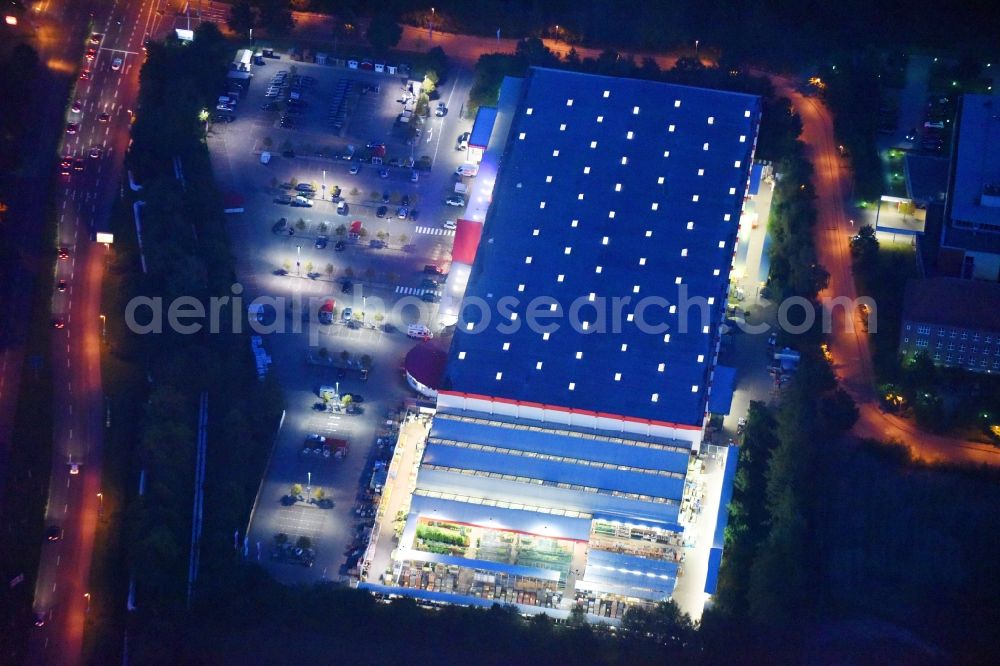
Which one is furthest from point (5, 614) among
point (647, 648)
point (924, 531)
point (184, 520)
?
point (924, 531)

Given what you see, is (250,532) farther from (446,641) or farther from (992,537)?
(992,537)

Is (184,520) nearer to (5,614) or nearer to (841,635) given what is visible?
(5,614)

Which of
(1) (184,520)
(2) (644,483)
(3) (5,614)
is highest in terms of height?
(2) (644,483)

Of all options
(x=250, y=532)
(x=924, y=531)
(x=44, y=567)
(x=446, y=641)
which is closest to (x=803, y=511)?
(x=924, y=531)

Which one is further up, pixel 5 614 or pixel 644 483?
pixel 644 483

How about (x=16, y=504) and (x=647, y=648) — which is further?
(x=16, y=504)

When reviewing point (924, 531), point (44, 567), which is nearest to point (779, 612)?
point (924, 531)

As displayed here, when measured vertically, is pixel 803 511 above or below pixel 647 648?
above

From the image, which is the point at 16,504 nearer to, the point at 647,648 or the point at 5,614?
the point at 5,614
